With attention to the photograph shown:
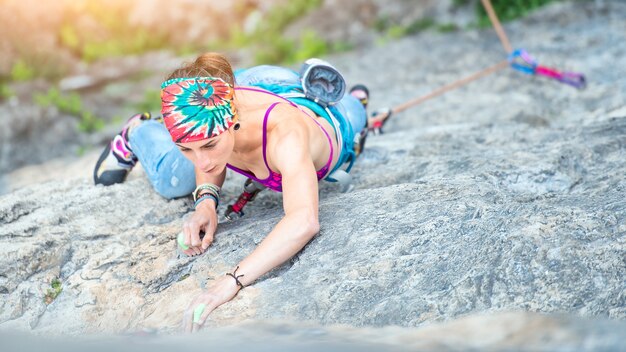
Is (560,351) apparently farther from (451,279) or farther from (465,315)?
(451,279)

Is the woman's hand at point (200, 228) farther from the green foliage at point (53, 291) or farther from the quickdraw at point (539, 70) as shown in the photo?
the quickdraw at point (539, 70)

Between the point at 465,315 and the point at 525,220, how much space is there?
1.98 feet

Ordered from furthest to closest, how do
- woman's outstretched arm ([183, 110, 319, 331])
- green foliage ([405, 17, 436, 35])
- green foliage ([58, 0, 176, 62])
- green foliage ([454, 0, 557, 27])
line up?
green foliage ([58, 0, 176, 62]) < green foliage ([405, 17, 436, 35]) < green foliage ([454, 0, 557, 27]) < woman's outstretched arm ([183, 110, 319, 331])

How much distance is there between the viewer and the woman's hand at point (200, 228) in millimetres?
3250

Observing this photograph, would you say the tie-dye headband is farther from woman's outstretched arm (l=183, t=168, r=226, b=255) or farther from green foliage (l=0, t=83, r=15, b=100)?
green foliage (l=0, t=83, r=15, b=100)

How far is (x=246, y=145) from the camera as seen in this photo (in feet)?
10.6

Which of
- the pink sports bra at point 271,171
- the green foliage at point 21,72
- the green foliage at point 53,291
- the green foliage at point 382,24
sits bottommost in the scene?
the green foliage at point 53,291

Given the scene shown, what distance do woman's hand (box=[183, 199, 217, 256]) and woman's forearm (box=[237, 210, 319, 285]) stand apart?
1.51 feet

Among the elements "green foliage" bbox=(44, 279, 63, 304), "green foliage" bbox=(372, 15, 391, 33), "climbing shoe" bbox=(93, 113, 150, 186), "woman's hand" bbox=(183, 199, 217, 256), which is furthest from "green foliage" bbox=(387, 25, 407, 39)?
"green foliage" bbox=(44, 279, 63, 304)

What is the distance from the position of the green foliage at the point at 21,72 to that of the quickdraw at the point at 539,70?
6350 millimetres

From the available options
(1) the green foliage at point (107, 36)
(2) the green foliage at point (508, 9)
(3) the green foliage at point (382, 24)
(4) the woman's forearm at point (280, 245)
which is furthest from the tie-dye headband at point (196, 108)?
(1) the green foliage at point (107, 36)

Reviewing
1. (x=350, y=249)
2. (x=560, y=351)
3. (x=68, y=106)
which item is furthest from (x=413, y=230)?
(x=68, y=106)

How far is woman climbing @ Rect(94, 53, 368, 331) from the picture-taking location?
2.89 m

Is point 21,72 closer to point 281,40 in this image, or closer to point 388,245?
point 281,40
